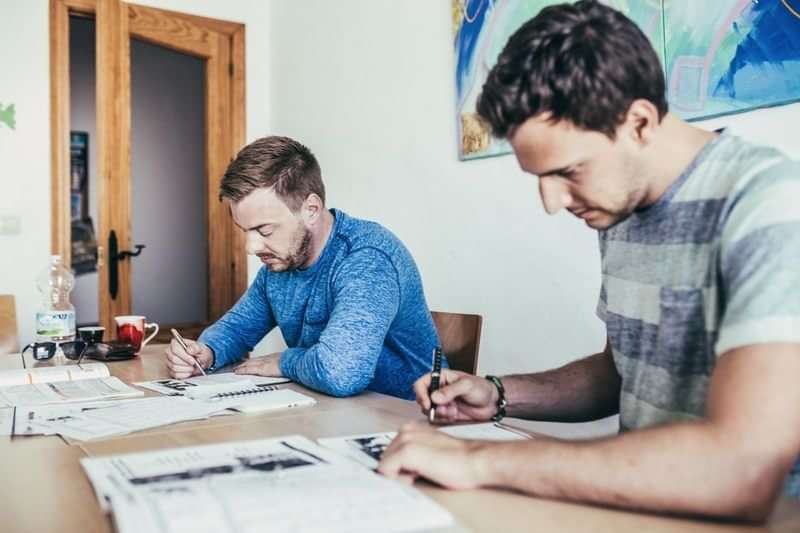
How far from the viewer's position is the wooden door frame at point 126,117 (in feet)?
11.6

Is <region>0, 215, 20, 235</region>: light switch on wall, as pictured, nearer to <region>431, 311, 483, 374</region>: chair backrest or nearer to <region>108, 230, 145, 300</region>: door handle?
<region>108, 230, 145, 300</region>: door handle

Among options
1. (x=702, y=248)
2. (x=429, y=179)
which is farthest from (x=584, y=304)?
(x=702, y=248)

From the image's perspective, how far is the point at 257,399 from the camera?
1334mm

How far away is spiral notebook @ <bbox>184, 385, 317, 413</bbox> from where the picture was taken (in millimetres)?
1275

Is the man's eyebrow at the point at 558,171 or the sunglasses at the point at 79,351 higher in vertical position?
the man's eyebrow at the point at 558,171

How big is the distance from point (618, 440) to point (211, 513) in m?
0.42

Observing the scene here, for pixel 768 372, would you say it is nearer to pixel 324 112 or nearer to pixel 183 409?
pixel 183 409

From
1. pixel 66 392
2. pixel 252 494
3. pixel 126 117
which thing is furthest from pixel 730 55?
pixel 126 117

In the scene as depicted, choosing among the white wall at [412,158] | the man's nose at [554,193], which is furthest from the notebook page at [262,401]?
the white wall at [412,158]

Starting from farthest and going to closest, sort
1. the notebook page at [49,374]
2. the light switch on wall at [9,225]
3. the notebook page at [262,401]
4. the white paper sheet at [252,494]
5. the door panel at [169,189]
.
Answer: the door panel at [169,189] < the light switch on wall at [9,225] < the notebook page at [49,374] < the notebook page at [262,401] < the white paper sheet at [252,494]

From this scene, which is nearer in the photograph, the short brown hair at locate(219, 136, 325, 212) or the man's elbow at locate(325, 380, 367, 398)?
the man's elbow at locate(325, 380, 367, 398)

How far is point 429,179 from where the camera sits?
115 inches

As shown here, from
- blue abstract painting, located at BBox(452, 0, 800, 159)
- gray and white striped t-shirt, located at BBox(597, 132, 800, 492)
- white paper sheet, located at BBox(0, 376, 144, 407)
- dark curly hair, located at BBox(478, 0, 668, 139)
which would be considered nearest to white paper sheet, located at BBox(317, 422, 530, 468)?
gray and white striped t-shirt, located at BBox(597, 132, 800, 492)

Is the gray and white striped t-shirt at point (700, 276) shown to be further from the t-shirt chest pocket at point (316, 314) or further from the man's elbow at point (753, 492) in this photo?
the t-shirt chest pocket at point (316, 314)
